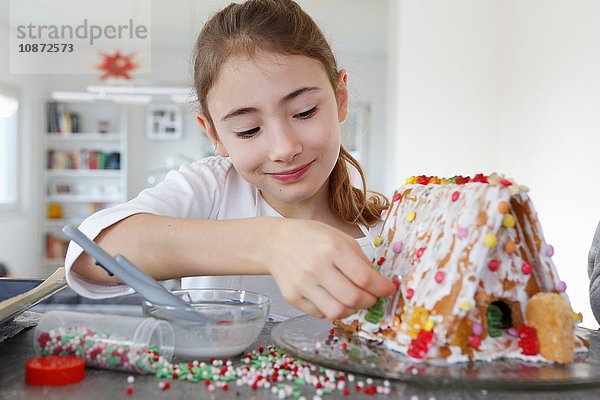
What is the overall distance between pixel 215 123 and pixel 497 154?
3300 mm

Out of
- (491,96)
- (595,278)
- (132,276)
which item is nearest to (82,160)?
(491,96)

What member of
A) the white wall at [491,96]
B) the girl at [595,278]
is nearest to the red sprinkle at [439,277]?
the girl at [595,278]

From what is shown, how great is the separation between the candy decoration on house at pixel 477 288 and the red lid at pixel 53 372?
347 mm

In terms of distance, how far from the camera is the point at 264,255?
86 centimetres

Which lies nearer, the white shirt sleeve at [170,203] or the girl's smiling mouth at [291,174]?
the white shirt sleeve at [170,203]

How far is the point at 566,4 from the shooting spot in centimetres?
327

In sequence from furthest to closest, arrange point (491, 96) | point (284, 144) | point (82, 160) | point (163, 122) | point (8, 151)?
1. point (163, 122)
2. point (82, 160)
3. point (8, 151)
4. point (491, 96)
5. point (284, 144)

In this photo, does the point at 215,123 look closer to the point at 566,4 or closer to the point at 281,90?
the point at 281,90

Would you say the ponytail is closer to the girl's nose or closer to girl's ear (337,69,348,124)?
girl's ear (337,69,348,124)

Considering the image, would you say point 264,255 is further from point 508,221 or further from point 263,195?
point 263,195

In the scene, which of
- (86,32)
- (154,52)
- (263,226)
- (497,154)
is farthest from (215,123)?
(154,52)

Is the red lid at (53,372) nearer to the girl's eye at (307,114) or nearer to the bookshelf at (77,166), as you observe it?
the girl's eye at (307,114)

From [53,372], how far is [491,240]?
50 centimetres

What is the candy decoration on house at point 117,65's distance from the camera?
686cm
